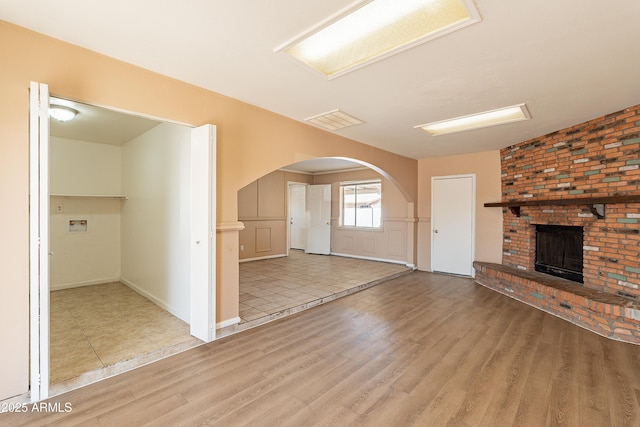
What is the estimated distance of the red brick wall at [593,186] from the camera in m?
3.29

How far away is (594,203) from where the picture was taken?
3.52 m

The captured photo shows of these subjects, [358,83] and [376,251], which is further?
[376,251]

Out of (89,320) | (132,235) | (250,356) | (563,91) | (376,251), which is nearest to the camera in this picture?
(250,356)

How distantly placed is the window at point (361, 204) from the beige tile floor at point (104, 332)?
5.43 meters

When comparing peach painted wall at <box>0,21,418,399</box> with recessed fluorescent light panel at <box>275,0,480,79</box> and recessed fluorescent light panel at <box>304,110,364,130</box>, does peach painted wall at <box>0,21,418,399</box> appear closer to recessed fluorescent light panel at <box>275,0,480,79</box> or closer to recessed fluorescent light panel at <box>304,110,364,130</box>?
recessed fluorescent light panel at <box>304,110,364,130</box>

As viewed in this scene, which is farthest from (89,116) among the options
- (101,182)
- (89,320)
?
(89,320)

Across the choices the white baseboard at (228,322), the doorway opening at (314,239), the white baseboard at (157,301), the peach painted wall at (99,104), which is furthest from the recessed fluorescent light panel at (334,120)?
the white baseboard at (157,301)

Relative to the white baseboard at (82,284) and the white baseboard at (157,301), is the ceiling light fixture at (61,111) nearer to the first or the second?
the white baseboard at (157,301)

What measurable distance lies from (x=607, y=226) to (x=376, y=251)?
179 inches

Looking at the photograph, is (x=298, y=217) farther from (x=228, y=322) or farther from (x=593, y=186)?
(x=593, y=186)

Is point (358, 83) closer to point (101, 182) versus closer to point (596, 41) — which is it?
point (596, 41)

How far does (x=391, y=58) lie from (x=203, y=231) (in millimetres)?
2310

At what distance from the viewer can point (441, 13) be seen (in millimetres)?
1815

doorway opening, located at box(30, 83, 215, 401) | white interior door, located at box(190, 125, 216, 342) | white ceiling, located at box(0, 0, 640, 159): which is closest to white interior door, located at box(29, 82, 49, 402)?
doorway opening, located at box(30, 83, 215, 401)
